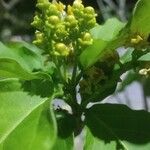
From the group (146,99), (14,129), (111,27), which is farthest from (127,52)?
(146,99)

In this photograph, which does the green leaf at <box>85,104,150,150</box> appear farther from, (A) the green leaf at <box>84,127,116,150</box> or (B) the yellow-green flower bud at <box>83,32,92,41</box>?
(B) the yellow-green flower bud at <box>83,32,92,41</box>

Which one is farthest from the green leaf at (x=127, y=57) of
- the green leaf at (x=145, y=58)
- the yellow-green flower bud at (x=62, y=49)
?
the yellow-green flower bud at (x=62, y=49)

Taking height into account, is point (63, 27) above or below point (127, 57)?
above

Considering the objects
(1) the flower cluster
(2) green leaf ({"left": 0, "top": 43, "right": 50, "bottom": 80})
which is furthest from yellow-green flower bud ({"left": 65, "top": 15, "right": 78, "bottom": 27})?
(2) green leaf ({"left": 0, "top": 43, "right": 50, "bottom": 80})

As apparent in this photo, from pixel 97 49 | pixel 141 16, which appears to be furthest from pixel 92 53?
pixel 141 16

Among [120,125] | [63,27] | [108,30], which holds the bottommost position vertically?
[120,125]

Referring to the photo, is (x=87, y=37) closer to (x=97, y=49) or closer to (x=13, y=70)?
(x=97, y=49)

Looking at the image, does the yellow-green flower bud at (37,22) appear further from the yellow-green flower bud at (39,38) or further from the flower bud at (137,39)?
the flower bud at (137,39)
